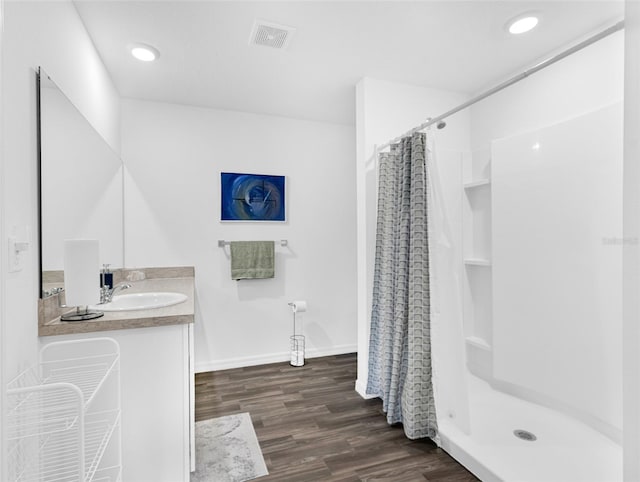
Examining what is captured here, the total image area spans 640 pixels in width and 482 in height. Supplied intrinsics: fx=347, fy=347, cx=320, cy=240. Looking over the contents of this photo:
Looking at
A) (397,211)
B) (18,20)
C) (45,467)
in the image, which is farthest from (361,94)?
(45,467)

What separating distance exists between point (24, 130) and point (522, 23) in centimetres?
247

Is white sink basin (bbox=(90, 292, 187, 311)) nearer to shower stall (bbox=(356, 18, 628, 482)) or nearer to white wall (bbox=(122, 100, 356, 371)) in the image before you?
white wall (bbox=(122, 100, 356, 371))

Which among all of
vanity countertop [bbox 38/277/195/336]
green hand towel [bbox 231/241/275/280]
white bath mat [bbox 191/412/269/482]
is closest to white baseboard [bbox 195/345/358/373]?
green hand towel [bbox 231/241/275/280]

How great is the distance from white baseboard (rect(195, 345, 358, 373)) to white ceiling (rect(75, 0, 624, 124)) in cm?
231

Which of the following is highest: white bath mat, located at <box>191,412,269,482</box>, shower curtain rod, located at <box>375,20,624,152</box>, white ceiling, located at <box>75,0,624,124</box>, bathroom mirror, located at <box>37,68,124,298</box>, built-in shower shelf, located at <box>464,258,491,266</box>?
white ceiling, located at <box>75,0,624,124</box>

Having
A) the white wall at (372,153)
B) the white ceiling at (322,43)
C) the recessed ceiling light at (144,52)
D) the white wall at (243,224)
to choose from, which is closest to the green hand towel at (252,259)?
the white wall at (243,224)

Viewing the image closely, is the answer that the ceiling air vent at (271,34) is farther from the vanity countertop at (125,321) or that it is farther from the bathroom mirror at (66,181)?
the vanity countertop at (125,321)

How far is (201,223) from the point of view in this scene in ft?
10.2

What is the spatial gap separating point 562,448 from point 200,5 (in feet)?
9.82

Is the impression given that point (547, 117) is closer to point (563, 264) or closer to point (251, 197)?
point (563, 264)

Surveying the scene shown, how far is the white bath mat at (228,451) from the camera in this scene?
175cm

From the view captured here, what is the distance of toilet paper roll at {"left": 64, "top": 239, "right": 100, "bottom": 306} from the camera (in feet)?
4.48

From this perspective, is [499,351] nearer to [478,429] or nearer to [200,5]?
[478,429]

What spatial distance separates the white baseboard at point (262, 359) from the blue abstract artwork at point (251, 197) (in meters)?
1.29
